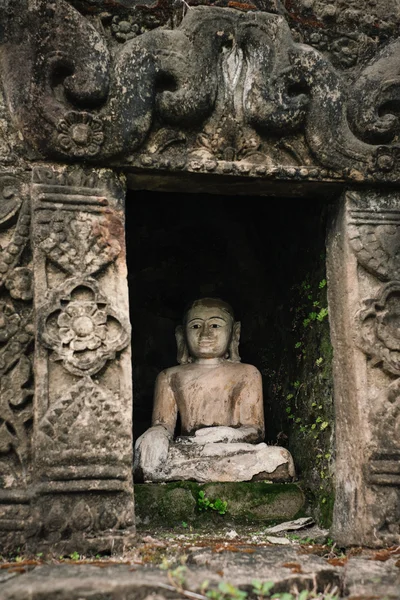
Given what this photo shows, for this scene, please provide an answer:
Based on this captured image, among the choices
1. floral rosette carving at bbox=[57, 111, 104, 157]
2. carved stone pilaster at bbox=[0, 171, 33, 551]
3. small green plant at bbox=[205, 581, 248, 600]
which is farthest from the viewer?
floral rosette carving at bbox=[57, 111, 104, 157]

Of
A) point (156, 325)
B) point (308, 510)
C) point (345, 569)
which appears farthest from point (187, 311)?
point (345, 569)

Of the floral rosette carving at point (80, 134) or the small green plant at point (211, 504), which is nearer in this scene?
the floral rosette carving at point (80, 134)

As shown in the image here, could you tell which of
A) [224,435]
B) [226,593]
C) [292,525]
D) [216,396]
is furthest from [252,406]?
[226,593]

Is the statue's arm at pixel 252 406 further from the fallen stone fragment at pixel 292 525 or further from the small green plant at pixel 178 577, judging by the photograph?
the small green plant at pixel 178 577

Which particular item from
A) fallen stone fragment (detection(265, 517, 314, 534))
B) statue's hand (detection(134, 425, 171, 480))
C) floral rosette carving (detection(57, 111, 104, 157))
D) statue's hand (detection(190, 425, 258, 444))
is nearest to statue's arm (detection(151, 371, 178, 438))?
statue's hand (detection(190, 425, 258, 444))

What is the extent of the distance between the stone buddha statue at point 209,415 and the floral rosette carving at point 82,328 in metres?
1.41

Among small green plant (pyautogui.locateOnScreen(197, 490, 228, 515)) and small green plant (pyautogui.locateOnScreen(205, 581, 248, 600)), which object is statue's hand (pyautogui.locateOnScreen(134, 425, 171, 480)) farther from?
small green plant (pyautogui.locateOnScreen(205, 581, 248, 600))

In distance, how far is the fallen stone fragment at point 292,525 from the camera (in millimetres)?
5715

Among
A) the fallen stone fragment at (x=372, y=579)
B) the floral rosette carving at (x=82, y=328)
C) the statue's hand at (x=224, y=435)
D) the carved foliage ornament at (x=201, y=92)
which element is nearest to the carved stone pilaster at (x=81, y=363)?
the floral rosette carving at (x=82, y=328)

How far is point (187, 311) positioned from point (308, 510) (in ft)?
7.09

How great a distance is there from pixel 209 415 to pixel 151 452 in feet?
2.76

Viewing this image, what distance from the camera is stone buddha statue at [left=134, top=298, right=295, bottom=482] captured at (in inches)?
242

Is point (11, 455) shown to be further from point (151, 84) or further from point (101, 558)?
point (151, 84)

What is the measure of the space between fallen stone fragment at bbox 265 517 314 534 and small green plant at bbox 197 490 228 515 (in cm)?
34
